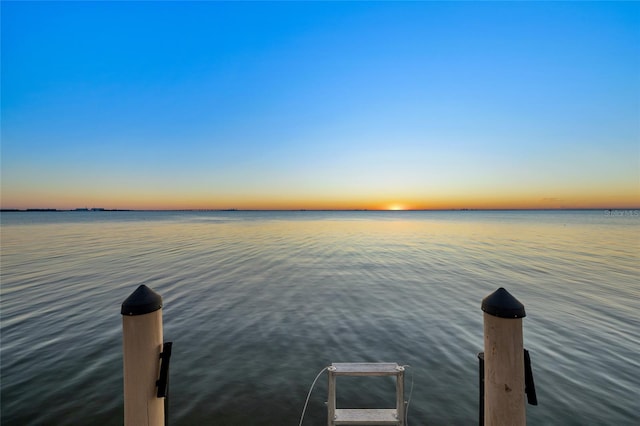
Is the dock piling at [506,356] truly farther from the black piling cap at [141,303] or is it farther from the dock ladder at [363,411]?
the black piling cap at [141,303]

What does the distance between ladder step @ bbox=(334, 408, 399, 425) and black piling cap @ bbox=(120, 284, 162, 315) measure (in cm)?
277

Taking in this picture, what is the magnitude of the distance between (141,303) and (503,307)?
365 cm

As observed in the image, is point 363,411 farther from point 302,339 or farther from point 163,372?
point 302,339

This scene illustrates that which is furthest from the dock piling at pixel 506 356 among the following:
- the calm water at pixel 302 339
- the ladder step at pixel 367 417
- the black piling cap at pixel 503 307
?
the calm water at pixel 302 339


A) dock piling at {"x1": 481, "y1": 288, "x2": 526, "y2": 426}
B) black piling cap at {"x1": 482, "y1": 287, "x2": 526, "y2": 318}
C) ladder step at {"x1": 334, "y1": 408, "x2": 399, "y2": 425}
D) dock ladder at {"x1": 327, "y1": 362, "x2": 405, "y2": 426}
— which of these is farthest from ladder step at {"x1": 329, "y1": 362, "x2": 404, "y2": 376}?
black piling cap at {"x1": 482, "y1": 287, "x2": 526, "y2": 318}

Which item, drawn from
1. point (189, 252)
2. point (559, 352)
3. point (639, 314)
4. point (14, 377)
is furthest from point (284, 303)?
point (189, 252)

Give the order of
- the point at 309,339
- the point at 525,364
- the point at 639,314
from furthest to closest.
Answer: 1. the point at 639,314
2. the point at 309,339
3. the point at 525,364

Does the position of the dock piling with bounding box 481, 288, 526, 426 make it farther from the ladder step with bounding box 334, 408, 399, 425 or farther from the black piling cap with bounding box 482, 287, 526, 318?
the ladder step with bounding box 334, 408, 399, 425

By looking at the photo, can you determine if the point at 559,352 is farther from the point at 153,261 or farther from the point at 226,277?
the point at 153,261

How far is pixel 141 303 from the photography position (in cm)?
315

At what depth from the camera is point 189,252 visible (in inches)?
1104

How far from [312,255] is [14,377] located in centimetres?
2104

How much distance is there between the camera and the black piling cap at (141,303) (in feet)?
10.2

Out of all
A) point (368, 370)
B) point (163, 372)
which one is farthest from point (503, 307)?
point (163, 372)
